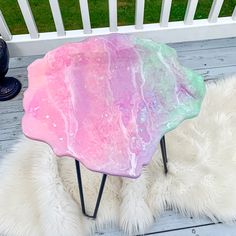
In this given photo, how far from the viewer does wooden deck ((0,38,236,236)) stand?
1149 mm

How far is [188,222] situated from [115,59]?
591mm

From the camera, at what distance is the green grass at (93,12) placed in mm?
1688

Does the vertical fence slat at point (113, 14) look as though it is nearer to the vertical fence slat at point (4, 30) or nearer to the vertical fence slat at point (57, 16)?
the vertical fence slat at point (57, 16)

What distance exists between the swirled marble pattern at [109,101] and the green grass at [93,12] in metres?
0.77

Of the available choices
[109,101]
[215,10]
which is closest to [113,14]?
[215,10]

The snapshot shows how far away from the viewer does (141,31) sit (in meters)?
1.51

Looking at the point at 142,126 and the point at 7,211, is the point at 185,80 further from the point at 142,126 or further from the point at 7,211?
the point at 7,211

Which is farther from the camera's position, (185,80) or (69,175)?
(69,175)

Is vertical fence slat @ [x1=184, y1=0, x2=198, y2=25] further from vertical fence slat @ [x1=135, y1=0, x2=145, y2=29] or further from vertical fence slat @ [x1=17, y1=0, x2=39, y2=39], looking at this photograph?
vertical fence slat @ [x1=17, y1=0, x2=39, y2=39]

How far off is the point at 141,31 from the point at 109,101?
2.37 feet

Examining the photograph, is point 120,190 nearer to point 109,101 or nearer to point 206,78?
point 109,101

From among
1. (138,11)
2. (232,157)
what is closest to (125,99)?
(232,157)

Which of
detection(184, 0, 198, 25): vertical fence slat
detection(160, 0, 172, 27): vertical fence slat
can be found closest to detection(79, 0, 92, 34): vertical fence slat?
detection(160, 0, 172, 27): vertical fence slat

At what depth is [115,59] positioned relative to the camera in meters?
0.94
